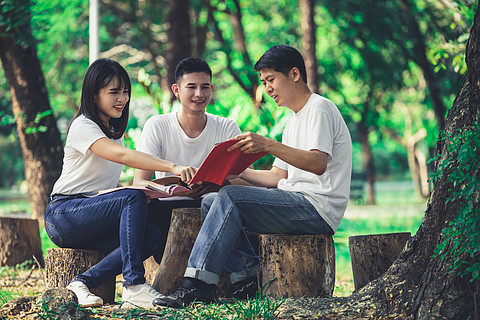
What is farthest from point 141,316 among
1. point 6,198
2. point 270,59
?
point 6,198

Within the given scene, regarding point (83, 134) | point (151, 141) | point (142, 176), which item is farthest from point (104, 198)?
point (151, 141)

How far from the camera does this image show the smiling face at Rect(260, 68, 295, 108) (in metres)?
4.40

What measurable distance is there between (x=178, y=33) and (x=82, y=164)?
26.5ft

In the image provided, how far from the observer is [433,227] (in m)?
3.63

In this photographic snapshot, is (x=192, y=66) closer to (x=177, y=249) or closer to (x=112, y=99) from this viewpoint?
(x=112, y=99)

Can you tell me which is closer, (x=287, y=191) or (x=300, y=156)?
(x=300, y=156)

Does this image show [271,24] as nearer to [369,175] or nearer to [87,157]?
[369,175]

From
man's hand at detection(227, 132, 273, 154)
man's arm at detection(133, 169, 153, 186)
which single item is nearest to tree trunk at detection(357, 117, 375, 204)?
man's arm at detection(133, 169, 153, 186)

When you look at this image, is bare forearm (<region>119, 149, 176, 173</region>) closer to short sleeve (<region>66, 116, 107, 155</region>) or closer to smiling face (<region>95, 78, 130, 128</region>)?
short sleeve (<region>66, 116, 107, 155</region>)

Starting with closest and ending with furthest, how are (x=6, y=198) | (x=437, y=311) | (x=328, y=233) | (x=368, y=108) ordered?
(x=437, y=311) → (x=328, y=233) → (x=368, y=108) → (x=6, y=198)

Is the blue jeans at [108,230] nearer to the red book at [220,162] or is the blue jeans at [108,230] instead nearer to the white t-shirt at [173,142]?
the red book at [220,162]

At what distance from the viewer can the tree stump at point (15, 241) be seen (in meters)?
7.09

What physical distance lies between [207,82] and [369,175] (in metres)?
21.0

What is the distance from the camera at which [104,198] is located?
4.29 metres
